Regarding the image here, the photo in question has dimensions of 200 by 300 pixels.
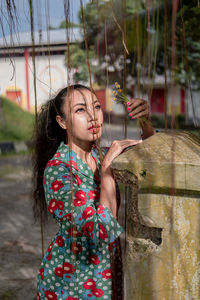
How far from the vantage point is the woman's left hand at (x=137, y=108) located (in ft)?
4.80

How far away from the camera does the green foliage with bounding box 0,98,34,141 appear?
1107 centimetres

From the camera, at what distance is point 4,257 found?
341 centimetres

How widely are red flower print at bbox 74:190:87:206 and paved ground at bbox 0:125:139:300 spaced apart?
24cm

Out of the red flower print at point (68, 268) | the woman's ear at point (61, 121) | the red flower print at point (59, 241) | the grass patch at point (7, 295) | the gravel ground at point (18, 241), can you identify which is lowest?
the gravel ground at point (18, 241)

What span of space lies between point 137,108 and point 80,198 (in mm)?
435

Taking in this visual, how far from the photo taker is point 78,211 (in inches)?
49.8

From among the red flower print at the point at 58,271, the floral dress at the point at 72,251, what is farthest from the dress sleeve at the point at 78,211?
the red flower print at the point at 58,271

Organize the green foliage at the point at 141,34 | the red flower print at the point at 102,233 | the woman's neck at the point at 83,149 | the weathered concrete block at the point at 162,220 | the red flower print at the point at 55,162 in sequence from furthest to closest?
the woman's neck at the point at 83,149, the red flower print at the point at 55,162, the red flower print at the point at 102,233, the green foliage at the point at 141,34, the weathered concrete block at the point at 162,220

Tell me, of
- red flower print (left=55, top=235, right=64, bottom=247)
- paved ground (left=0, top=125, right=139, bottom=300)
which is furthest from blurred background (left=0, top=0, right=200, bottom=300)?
red flower print (left=55, top=235, right=64, bottom=247)

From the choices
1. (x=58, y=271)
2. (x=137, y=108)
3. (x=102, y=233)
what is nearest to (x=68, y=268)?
(x=58, y=271)

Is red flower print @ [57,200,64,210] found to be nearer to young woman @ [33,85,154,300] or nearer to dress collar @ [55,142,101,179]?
young woman @ [33,85,154,300]

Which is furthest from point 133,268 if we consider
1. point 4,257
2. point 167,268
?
point 4,257

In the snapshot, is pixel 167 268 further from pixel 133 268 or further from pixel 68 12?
pixel 68 12

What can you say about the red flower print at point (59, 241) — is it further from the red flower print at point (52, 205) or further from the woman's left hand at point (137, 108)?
the woman's left hand at point (137, 108)
